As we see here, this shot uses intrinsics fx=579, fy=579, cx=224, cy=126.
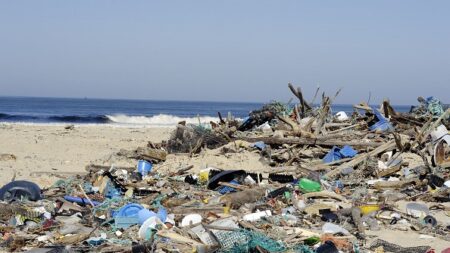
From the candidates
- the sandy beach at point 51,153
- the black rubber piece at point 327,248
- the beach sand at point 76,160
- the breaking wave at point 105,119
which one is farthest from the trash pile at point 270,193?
the breaking wave at point 105,119

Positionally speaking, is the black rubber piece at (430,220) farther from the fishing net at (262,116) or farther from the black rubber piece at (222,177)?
the fishing net at (262,116)

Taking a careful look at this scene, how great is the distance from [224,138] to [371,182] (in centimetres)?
389

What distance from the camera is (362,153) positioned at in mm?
11445

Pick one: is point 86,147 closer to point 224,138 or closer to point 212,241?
point 224,138

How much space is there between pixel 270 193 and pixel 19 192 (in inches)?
138

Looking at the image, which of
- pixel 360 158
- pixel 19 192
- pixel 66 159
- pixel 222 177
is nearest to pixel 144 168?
pixel 222 177

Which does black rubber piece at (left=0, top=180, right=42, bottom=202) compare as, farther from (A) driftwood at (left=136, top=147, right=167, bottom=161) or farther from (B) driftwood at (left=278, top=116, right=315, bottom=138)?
(B) driftwood at (left=278, top=116, right=315, bottom=138)

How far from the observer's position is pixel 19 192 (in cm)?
789

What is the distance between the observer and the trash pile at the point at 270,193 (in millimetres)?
6109

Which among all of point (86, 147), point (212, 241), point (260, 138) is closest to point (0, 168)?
point (86, 147)

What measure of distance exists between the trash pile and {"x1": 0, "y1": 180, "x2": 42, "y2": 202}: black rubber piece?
0.05 feet

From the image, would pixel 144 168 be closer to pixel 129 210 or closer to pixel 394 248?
pixel 129 210

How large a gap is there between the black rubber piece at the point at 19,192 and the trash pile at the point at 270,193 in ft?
0.05

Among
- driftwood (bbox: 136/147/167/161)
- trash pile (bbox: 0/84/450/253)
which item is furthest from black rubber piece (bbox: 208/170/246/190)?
driftwood (bbox: 136/147/167/161)
